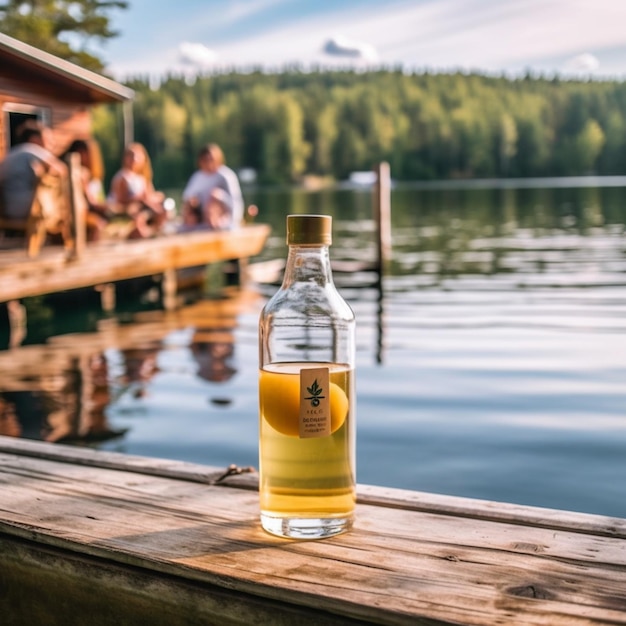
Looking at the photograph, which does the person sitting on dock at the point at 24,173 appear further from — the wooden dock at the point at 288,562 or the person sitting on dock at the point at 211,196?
the wooden dock at the point at 288,562

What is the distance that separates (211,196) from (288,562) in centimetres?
1210

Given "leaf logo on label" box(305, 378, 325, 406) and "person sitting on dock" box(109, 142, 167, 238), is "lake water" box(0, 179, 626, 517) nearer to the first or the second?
"person sitting on dock" box(109, 142, 167, 238)

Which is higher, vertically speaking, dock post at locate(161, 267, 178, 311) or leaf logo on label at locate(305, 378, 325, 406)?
dock post at locate(161, 267, 178, 311)

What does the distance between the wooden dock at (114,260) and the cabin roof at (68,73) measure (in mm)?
2264

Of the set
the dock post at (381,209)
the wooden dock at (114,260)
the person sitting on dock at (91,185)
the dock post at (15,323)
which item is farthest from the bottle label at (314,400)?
the dock post at (381,209)

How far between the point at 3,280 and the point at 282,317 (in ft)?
25.6

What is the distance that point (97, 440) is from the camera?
5961 millimetres

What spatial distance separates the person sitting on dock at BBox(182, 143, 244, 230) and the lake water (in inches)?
45.3

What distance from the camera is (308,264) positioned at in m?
1.97

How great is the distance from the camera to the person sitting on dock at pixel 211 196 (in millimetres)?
13266

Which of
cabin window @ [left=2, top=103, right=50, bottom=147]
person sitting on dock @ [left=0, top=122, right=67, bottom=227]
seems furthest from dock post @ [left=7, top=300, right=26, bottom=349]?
cabin window @ [left=2, top=103, right=50, bottom=147]

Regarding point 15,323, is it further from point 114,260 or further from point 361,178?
point 361,178

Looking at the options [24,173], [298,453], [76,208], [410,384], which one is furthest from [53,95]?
[298,453]

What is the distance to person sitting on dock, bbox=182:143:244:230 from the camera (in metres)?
13.3
